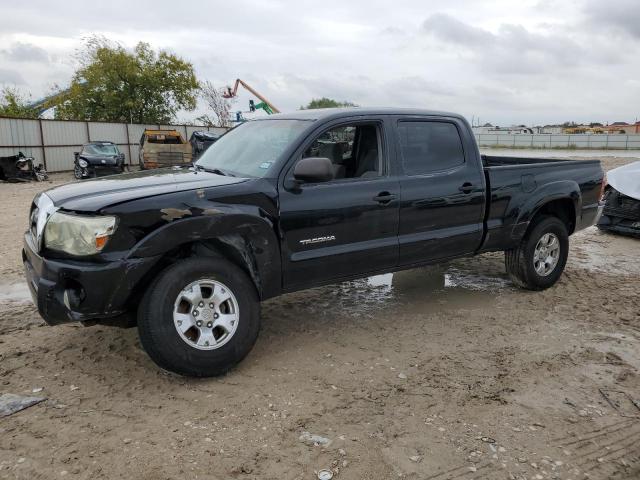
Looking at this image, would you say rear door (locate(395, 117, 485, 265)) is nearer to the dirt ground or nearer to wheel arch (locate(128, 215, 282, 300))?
the dirt ground

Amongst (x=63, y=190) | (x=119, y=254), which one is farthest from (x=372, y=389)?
(x=63, y=190)

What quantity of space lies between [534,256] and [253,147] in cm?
317

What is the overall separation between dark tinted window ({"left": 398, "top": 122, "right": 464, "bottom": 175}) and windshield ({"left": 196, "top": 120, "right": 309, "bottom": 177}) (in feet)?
3.14

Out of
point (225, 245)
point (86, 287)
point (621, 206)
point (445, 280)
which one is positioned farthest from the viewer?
point (621, 206)

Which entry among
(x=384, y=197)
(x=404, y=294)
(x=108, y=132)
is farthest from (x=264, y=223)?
(x=108, y=132)

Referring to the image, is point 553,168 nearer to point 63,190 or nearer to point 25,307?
point 63,190

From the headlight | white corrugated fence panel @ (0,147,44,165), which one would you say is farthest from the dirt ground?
white corrugated fence panel @ (0,147,44,165)

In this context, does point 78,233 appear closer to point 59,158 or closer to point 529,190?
point 529,190

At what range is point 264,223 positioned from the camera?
12.4 ft

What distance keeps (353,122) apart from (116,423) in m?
2.82

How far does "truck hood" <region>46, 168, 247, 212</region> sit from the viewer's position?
11.1 feet

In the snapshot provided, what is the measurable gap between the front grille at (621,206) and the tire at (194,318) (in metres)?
7.32

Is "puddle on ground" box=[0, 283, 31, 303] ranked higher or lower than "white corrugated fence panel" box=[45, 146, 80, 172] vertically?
lower

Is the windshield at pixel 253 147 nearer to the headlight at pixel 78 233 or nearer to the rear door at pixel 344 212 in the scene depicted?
the rear door at pixel 344 212
